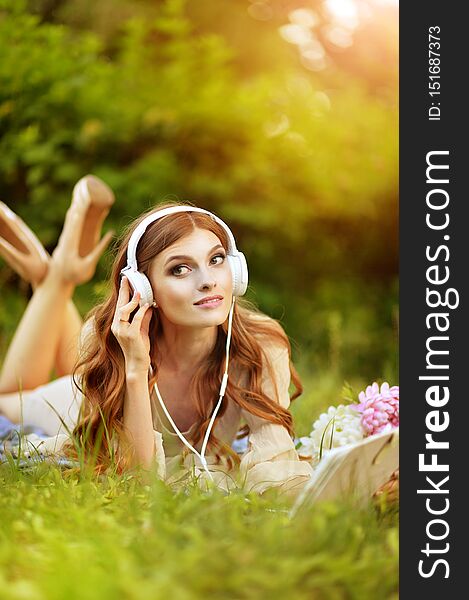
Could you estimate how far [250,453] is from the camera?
7.46 ft

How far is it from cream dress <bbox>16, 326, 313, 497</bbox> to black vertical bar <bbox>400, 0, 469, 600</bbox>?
0.39 metres

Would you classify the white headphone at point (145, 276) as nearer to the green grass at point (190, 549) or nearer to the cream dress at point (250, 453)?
the cream dress at point (250, 453)

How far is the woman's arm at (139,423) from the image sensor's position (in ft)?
7.13

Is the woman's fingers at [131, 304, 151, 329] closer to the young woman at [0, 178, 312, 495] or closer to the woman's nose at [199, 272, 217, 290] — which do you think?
the young woman at [0, 178, 312, 495]

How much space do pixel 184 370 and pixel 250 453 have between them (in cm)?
35

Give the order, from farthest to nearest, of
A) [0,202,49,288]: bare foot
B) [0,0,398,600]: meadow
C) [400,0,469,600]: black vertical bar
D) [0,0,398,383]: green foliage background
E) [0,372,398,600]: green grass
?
[0,0,398,383]: green foliage background → [0,0,398,600]: meadow → [0,202,49,288]: bare foot → [400,0,469,600]: black vertical bar → [0,372,398,600]: green grass

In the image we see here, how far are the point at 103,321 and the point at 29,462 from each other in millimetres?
460

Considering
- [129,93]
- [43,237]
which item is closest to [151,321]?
[43,237]

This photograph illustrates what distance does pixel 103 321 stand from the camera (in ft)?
7.91

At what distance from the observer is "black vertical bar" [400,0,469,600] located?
69.2 inches

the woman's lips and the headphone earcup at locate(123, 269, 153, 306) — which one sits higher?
the headphone earcup at locate(123, 269, 153, 306)

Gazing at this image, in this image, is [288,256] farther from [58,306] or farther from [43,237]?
[58,306]

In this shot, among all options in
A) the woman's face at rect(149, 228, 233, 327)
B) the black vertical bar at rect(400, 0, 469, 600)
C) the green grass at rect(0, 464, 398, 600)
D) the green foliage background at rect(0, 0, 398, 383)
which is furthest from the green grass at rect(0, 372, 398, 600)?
the green foliage background at rect(0, 0, 398, 383)

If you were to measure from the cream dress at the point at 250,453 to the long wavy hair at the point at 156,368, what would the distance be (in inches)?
1.3
